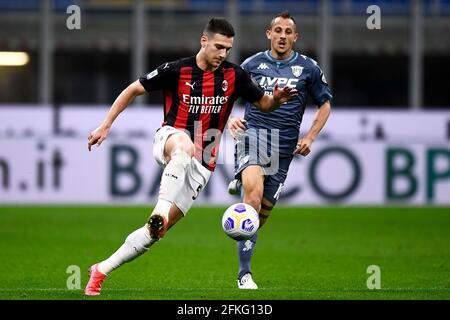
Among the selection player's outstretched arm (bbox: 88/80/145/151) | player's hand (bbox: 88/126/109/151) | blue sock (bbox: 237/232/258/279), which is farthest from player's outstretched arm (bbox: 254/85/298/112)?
player's hand (bbox: 88/126/109/151)

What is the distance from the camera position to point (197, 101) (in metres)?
8.96

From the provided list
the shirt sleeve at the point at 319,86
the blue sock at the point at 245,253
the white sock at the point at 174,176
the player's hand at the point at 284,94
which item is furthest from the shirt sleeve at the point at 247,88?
the blue sock at the point at 245,253

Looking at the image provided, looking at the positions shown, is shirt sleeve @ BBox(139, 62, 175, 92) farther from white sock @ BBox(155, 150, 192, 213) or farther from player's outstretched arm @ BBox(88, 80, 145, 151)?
white sock @ BBox(155, 150, 192, 213)

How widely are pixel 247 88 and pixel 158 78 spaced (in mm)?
787

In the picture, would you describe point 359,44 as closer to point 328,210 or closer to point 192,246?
point 328,210

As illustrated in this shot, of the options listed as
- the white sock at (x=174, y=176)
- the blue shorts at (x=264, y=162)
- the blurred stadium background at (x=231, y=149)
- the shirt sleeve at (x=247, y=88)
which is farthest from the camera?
the blurred stadium background at (x=231, y=149)

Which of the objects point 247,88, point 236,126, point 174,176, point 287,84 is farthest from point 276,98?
point 287,84

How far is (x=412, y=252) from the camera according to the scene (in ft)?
43.6

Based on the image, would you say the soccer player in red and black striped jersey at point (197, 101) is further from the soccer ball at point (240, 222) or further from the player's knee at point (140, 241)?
the soccer ball at point (240, 222)

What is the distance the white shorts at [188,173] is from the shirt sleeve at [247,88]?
735 millimetres

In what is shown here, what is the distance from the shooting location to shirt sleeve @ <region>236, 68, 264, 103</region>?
9.20 m

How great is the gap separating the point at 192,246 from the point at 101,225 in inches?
123

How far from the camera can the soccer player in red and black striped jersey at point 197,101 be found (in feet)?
28.5
